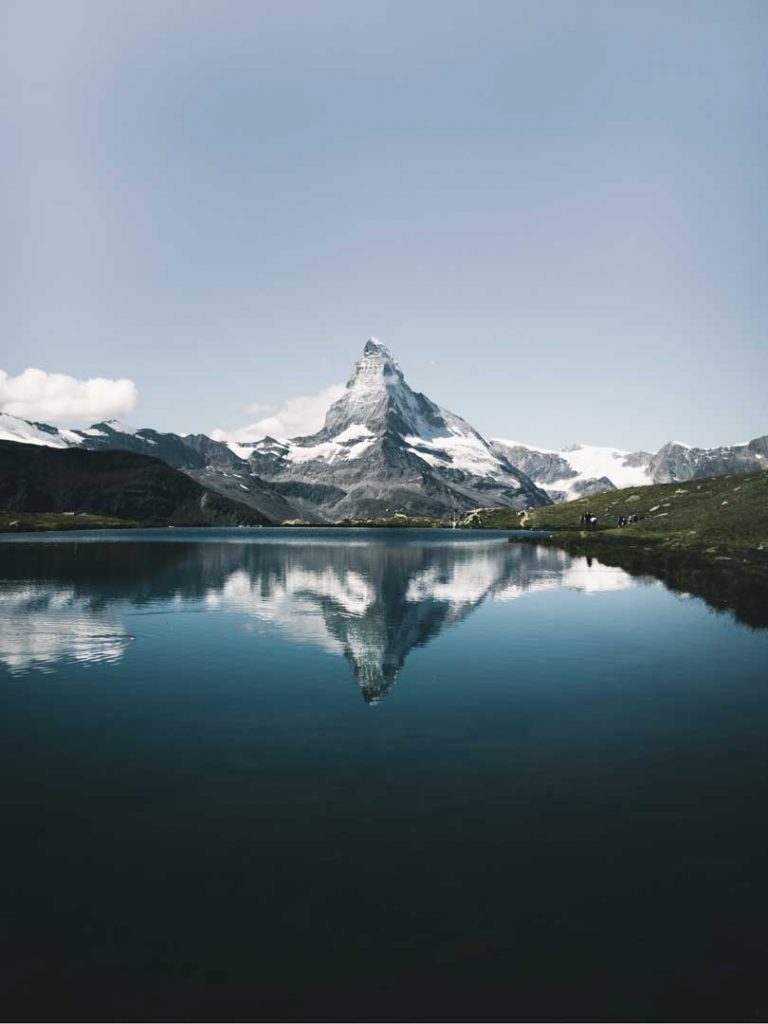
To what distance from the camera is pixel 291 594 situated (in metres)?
85.3

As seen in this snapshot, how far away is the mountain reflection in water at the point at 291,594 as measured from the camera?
50.4 metres

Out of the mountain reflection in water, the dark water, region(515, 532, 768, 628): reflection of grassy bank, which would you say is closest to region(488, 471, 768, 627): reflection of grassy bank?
region(515, 532, 768, 628): reflection of grassy bank

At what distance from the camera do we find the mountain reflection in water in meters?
50.4

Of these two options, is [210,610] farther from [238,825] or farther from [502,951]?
[502,951]

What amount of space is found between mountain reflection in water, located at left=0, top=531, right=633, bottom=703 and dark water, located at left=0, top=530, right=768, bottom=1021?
9.32 feet

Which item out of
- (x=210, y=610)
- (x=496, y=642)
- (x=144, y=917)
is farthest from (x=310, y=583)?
(x=144, y=917)

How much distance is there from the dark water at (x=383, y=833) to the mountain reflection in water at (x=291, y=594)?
9.32ft

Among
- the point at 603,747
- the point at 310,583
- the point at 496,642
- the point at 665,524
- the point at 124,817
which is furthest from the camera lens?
the point at 665,524

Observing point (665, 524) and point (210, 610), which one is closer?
point (210, 610)

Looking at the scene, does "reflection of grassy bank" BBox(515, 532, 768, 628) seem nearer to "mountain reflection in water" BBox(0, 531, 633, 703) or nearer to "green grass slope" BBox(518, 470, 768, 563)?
"green grass slope" BBox(518, 470, 768, 563)

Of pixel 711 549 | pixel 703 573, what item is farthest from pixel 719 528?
pixel 703 573

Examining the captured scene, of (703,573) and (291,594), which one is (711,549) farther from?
(291,594)

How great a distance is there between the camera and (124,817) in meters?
21.8

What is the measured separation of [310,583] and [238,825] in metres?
78.5
